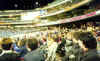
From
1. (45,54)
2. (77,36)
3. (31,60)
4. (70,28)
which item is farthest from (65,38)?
(31,60)

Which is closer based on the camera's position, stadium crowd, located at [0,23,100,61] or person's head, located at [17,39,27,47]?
stadium crowd, located at [0,23,100,61]

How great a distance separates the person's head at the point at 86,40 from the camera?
1.98 metres

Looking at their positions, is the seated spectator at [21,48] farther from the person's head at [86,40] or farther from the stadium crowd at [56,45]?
the person's head at [86,40]

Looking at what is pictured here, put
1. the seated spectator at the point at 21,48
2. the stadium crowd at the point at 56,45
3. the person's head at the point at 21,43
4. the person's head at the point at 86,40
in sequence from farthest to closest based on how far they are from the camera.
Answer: the person's head at the point at 21,43
the seated spectator at the point at 21,48
the stadium crowd at the point at 56,45
the person's head at the point at 86,40

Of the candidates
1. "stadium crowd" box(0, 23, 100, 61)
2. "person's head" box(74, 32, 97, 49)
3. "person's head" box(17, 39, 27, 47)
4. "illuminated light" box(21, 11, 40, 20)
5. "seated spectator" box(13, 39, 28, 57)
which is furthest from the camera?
"illuminated light" box(21, 11, 40, 20)

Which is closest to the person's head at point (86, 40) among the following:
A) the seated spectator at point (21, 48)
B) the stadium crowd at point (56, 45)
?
the stadium crowd at point (56, 45)

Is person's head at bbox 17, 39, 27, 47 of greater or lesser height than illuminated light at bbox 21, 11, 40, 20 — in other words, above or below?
below

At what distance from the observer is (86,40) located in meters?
2.57

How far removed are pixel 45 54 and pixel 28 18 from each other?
84 centimetres

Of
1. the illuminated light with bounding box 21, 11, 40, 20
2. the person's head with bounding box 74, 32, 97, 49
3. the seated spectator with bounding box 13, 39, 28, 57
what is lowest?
the seated spectator with bounding box 13, 39, 28, 57

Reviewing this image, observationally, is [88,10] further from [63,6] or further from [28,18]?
[28,18]

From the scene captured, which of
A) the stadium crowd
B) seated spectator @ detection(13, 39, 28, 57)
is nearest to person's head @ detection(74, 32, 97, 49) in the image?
the stadium crowd

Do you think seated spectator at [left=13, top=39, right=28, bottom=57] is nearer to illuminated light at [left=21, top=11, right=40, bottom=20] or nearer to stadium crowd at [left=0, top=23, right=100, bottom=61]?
stadium crowd at [left=0, top=23, right=100, bottom=61]

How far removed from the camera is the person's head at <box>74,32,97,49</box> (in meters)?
1.98
